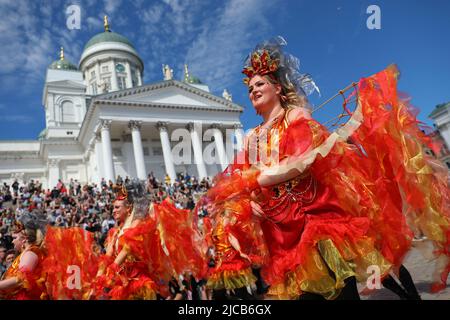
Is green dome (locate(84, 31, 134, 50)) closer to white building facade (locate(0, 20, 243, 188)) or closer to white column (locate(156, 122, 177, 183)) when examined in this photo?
white building facade (locate(0, 20, 243, 188))

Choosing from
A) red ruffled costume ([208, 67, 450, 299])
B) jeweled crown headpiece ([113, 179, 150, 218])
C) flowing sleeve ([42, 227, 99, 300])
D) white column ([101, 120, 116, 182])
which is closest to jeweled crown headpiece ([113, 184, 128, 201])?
jeweled crown headpiece ([113, 179, 150, 218])

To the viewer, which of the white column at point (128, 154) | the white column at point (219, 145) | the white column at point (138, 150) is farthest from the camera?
the white column at point (128, 154)

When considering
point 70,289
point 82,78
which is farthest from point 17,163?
point 70,289

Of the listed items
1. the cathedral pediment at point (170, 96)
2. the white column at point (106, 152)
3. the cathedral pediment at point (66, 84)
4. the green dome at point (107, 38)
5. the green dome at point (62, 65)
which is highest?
the green dome at point (107, 38)

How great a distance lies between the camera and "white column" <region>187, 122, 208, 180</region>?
113 feet

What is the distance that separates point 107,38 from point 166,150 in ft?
99.7

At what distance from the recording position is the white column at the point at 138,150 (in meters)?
32.0

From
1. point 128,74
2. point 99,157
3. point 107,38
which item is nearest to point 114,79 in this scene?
point 128,74

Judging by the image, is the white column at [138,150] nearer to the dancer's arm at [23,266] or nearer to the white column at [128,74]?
the white column at [128,74]

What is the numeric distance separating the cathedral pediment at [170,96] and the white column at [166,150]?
2.94m

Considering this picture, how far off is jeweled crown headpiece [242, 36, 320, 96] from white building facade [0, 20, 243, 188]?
27.1 m

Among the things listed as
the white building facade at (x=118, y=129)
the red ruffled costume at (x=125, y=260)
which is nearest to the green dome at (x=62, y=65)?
the white building facade at (x=118, y=129)

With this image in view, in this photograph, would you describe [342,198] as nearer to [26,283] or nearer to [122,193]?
[122,193]

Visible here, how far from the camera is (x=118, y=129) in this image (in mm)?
37031
